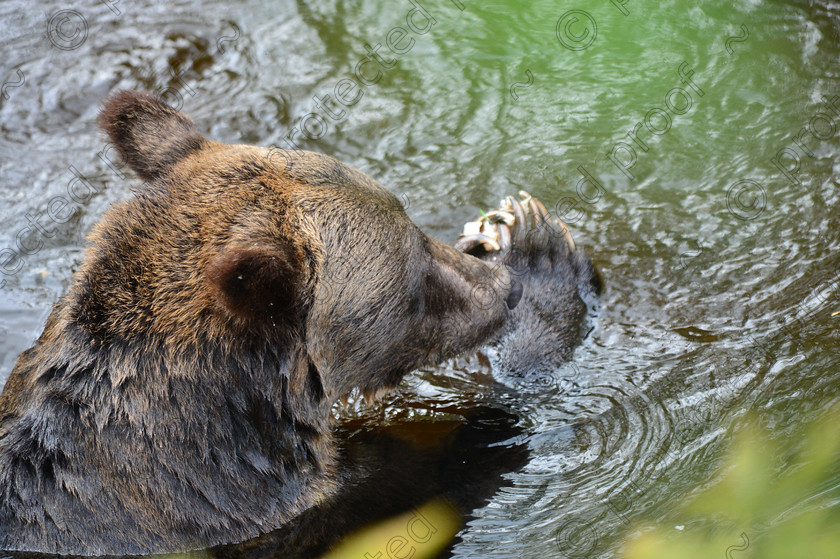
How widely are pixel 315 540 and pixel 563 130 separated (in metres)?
4.33

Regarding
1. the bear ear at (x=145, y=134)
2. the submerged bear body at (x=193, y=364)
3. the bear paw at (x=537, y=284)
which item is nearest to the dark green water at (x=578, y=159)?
the bear paw at (x=537, y=284)

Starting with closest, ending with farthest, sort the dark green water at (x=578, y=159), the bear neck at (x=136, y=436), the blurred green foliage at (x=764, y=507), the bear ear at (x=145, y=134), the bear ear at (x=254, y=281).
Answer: the blurred green foliage at (x=764, y=507) < the bear ear at (x=254, y=281) < the bear neck at (x=136, y=436) < the bear ear at (x=145, y=134) < the dark green water at (x=578, y=159)

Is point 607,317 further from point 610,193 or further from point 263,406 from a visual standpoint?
point 263,406

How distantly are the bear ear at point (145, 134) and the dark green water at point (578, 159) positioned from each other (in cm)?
213

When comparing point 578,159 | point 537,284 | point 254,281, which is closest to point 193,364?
point 254,281

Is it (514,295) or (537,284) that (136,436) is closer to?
(514,295)

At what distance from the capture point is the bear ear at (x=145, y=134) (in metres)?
4.60

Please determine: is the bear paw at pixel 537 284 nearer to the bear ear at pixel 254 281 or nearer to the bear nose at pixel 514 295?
the bear nose at pixel 514 295

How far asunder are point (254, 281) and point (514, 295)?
265cm

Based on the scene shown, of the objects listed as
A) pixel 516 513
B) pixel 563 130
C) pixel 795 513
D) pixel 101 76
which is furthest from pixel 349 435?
pixel 101 76

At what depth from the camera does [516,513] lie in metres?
4.72

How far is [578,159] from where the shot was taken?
7.05 m

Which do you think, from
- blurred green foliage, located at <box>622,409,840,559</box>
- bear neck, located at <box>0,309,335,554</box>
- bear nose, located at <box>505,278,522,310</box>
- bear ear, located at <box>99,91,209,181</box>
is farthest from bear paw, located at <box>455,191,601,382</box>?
bear ear, located at <box>99,91,209,181</box>

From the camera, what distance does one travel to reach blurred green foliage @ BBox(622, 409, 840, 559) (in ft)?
10.3
